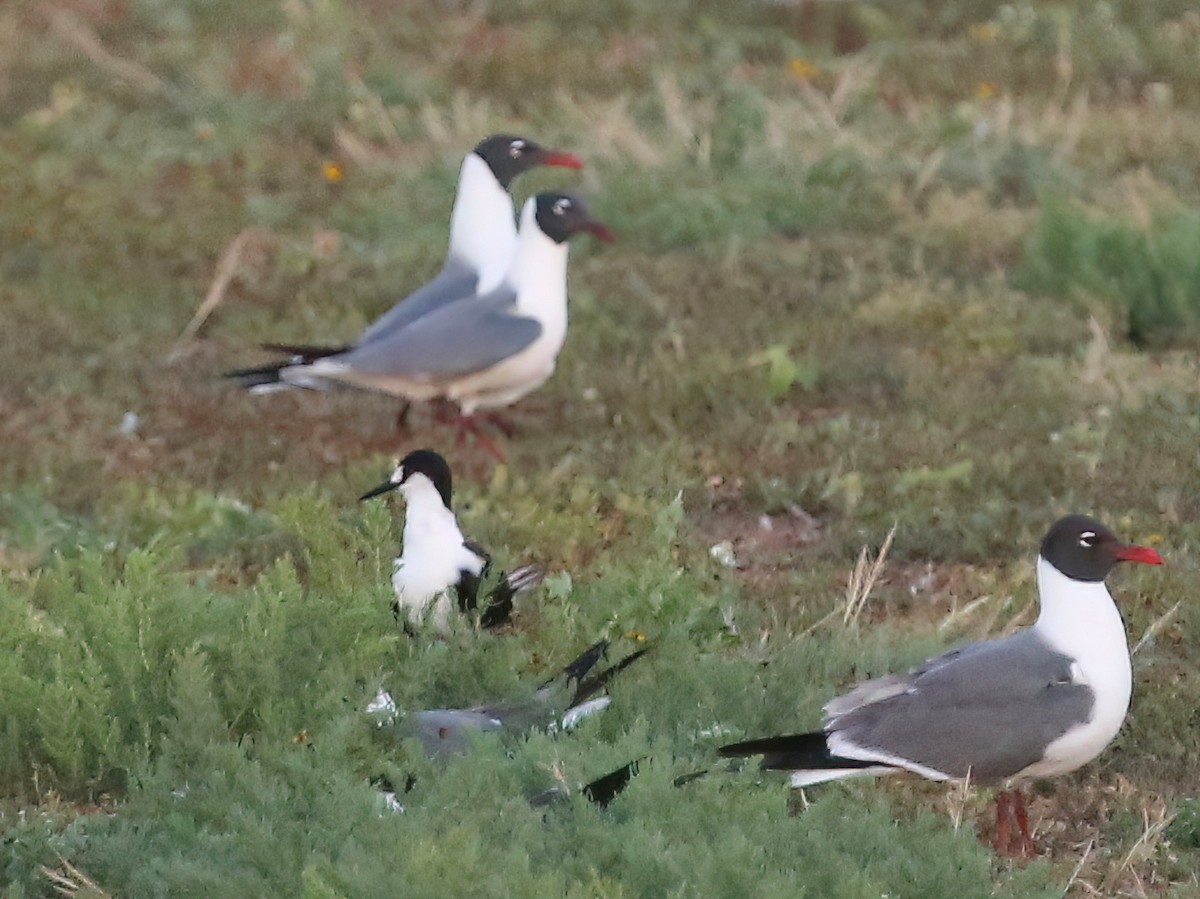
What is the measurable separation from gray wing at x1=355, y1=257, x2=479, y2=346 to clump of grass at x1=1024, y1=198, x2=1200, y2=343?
108 inches

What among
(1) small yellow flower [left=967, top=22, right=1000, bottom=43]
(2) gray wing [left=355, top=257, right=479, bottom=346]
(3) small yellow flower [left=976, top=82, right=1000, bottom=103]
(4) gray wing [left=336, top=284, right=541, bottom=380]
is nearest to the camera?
(4) gray wing [left=336, top=284, right=541, bottom=380]

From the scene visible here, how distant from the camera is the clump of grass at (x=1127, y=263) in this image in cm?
938

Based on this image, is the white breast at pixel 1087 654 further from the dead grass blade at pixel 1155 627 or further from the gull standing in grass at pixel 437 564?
the gull standing in grass at pixel 437 564

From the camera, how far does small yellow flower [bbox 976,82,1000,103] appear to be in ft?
45.4

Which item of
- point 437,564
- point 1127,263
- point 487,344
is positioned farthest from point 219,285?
point 437,564

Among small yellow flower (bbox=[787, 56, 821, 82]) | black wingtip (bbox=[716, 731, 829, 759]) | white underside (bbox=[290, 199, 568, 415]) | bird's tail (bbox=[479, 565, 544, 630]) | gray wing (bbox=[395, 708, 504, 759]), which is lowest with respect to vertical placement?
small yellow flower (bbox=[787, 56, 821, 82])

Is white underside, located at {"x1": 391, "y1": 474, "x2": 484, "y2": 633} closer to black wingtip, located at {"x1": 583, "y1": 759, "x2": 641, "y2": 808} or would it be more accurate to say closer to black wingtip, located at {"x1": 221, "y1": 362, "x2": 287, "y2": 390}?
black wingtip, located at {"x1": 583, "y1": 759, "x2": 641, "y2": 808}

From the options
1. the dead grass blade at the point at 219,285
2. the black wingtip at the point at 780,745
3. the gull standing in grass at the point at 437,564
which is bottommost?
the dead grass blade at the point at 219,285

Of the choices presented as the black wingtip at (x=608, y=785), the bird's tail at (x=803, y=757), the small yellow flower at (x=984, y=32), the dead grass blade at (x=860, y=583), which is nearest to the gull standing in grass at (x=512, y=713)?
the black wingtip at (x=608, y=785)

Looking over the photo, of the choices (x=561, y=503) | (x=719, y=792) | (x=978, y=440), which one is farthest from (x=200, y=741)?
(x=978, y=440)

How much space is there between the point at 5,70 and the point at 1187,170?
7722 millimetres

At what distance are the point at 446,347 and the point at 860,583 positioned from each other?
256 cm

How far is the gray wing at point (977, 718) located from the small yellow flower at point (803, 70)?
384 inches

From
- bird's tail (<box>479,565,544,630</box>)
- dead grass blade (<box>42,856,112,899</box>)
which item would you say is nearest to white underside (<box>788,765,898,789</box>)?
bird's tail (<box>479,565,544,630</box>)
